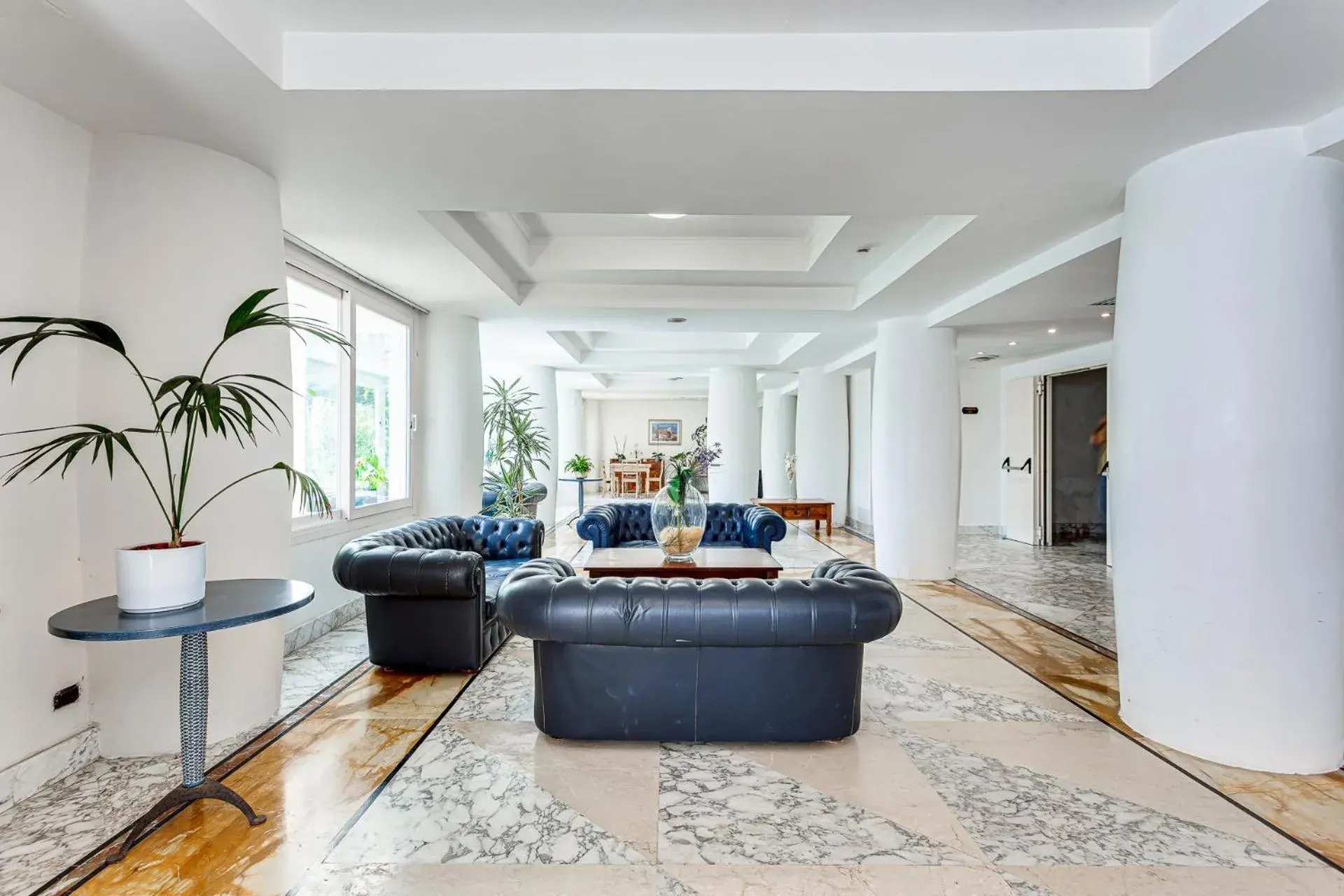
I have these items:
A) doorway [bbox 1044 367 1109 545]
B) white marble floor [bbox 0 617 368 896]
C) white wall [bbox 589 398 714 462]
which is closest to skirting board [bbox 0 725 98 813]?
white marble floor [bbox 0 617 368 896]

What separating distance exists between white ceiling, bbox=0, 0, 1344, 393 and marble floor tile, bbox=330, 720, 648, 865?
109 inches

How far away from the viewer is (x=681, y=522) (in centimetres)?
499

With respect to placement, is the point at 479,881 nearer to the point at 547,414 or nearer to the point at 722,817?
the point at 722,817

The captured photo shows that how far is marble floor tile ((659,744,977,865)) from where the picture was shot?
2277mm

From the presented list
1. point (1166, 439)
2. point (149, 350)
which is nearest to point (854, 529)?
point (1166, 439)

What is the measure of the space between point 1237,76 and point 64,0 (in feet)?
13.3

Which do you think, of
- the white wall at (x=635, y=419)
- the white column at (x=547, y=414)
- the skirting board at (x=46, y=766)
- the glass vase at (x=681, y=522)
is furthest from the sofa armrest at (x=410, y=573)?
the white wall at (x=635, y=419)

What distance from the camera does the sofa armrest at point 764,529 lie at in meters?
6.41

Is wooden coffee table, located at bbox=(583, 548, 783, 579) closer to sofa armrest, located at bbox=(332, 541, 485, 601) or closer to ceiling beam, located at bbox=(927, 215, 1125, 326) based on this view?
sofa armrest, located at bbox=(332, 541, 485, 601)

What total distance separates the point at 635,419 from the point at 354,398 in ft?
47.4

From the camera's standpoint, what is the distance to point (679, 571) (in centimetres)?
459

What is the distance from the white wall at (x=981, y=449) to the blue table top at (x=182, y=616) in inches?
405

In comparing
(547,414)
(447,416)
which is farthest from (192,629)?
(547,414)

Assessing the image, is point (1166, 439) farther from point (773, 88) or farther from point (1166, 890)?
point (773, 88)
